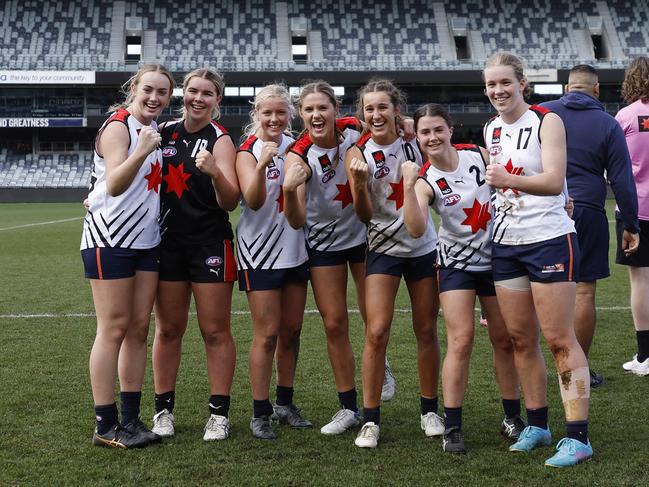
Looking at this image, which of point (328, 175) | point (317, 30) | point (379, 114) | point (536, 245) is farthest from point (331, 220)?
point (317, 30)

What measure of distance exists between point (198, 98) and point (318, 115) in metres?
0.63

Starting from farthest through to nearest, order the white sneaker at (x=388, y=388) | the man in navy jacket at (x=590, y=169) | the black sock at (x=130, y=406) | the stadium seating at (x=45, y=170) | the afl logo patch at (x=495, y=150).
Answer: the stadium seating at (x=45, y=170), the white sneaker at (x=388, y=388), the man in navy jacket at (x=590, y=169), the black sock at (x=130, y=406), the afl logo patch at (x=495, y=150)

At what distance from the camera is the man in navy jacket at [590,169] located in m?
4.89

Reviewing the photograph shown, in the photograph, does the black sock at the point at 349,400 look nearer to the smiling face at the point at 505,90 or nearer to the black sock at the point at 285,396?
the black sock at the point at 285,396

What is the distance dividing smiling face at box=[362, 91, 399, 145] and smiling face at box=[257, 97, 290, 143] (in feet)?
1.52

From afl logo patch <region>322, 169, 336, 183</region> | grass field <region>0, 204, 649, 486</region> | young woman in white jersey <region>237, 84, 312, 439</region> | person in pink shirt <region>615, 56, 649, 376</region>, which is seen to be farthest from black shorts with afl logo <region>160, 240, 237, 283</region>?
person in pink shirt <region>615, 56, 649, 376</region>

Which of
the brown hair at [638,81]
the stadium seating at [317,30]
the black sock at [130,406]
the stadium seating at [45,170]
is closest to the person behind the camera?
the black sock at [130,406]

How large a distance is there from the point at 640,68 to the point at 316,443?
3302 mm

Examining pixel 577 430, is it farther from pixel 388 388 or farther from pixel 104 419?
pixel 104 419

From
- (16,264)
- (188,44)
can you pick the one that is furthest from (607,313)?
(188,44)

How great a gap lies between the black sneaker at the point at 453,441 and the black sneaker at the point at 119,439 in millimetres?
1510

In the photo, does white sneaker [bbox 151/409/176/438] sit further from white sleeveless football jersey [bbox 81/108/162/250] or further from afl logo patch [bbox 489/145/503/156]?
afl logo patch [bbox 489/145/503/156]

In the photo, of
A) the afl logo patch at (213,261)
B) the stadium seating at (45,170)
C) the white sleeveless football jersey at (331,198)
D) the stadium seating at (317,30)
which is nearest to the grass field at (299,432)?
the afl logo patch at (213,261)

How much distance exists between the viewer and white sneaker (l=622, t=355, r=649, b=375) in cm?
556
